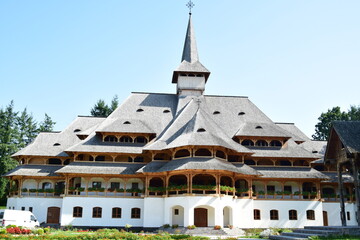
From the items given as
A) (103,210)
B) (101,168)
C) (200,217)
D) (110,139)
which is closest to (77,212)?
Result: (103,210)

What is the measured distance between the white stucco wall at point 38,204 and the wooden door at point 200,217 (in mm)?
14696

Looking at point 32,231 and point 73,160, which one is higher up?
point 73,160

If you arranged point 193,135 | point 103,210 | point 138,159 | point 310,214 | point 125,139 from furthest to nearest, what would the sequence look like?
point 125,139 → point 138,159 → point 310,214 → point 103,210 → point 193,135

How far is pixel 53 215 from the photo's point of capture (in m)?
36.8

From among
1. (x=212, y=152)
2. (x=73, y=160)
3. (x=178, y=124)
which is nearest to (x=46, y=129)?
(x=73, y=160)

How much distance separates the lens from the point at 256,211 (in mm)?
35406

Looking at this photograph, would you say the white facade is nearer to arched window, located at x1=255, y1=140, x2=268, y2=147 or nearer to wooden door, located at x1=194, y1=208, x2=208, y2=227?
wooden door, located at x1=194, y1=208, x2=208, y2=227

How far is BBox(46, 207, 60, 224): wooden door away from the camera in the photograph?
36562 millimetres

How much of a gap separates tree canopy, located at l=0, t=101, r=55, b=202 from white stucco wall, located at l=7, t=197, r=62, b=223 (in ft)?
68.5

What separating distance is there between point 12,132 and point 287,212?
48510 mm

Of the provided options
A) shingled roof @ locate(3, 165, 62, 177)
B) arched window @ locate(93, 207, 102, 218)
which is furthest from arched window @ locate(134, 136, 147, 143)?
shingled roof @ locate(3, 165, 62, 177)

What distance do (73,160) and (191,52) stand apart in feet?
70.6

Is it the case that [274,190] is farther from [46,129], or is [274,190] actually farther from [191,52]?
[46,129]

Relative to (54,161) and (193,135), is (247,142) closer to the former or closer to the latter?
(193,135)
